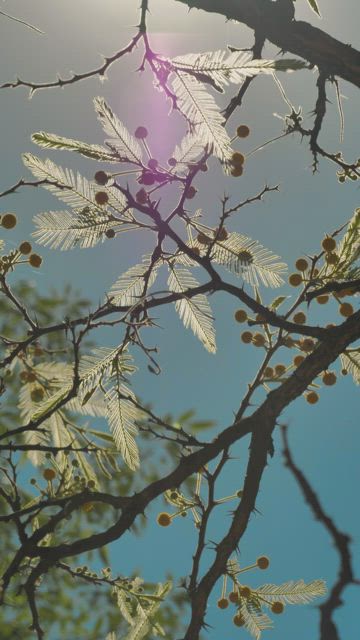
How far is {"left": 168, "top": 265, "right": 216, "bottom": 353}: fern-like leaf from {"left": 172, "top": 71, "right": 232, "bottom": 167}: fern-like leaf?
28.0 inches

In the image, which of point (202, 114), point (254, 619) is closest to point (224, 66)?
point (202, 114)

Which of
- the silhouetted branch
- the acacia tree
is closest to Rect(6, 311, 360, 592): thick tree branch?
the acacia tree

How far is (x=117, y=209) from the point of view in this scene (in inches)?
104

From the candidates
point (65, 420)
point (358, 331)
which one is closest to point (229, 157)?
point (358, 331)

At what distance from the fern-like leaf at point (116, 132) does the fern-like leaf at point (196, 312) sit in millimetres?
555

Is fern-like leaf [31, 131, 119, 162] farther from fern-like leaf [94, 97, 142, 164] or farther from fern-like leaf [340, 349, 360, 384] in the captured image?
fern-like leaf [340, 349, 360, 384]

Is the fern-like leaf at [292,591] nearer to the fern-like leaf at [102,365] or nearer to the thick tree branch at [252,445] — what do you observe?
the thick tree branch at [252,445]

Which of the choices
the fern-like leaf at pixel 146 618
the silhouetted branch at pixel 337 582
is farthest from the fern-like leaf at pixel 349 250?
the silhouetted branch at pixel 337 582

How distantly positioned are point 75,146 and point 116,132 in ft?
0.58

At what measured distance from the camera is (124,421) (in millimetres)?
2463

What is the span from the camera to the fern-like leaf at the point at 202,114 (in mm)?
2201

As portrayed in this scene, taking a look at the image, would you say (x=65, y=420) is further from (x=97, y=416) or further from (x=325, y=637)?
(x=325, y=637)

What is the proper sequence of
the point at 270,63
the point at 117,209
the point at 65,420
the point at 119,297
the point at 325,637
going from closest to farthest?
the point at 325,637 → the point at 270,63 → the point at 117,209 → the point at 119,297 → the point at 65,420

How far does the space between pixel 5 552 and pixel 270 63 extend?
3.18m
